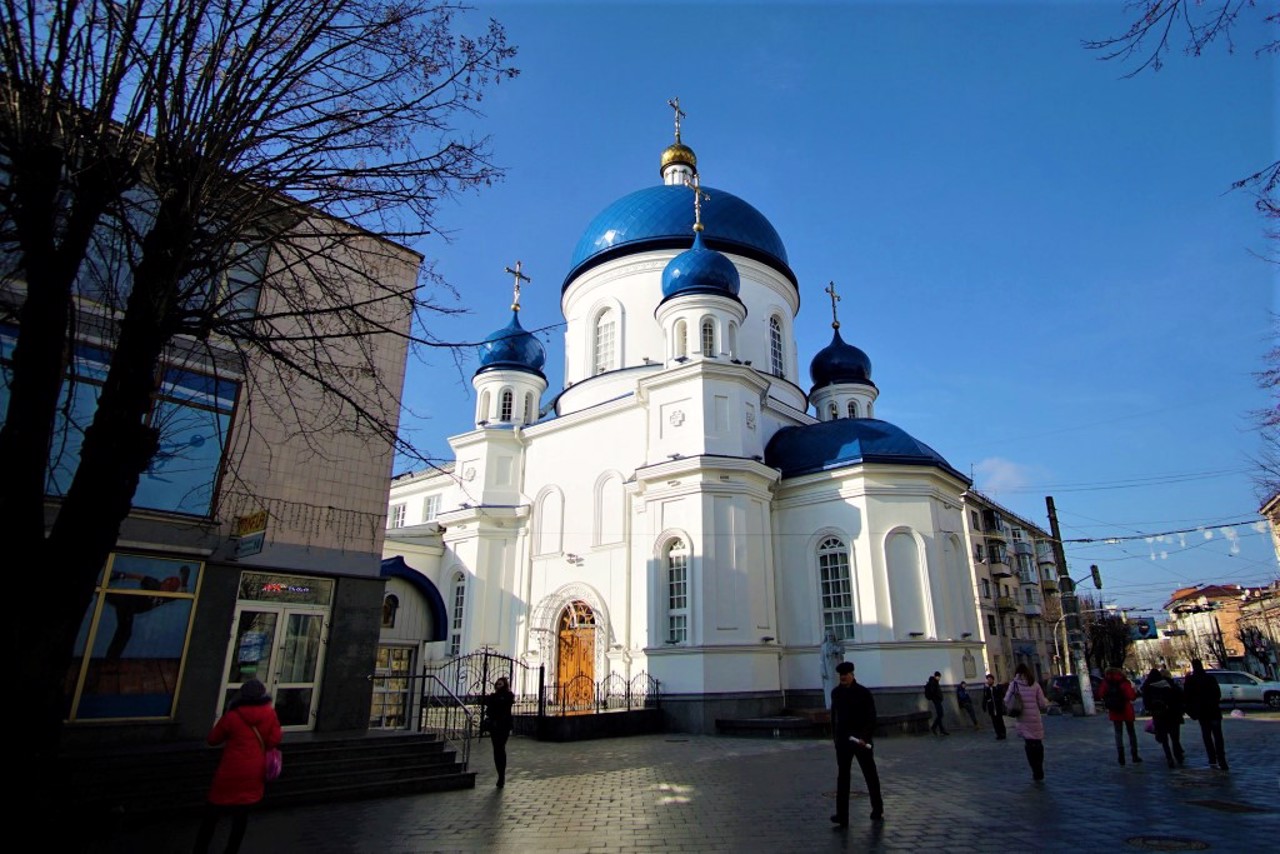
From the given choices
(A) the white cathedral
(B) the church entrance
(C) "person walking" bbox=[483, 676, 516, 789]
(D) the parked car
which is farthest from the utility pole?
(C) "person walking" bbox=[483, 676, 516, 789]

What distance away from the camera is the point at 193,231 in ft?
19.7

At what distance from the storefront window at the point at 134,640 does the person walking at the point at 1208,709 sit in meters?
13.7

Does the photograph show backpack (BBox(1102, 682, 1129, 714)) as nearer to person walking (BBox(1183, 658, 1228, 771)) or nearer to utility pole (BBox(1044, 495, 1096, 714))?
person walking (BBox(1183, 658, 1228, 771))

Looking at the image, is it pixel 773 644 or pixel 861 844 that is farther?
pixel 773 644

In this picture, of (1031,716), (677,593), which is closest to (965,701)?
(677,593)

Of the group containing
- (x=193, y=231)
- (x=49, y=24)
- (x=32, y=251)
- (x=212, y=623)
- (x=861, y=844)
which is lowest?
(x=861, y=844)

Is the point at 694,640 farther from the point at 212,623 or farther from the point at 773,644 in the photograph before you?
the point at 212,623

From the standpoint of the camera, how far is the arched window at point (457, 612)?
24.8 meters

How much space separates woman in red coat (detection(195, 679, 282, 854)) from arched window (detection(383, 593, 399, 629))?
8.51 meters

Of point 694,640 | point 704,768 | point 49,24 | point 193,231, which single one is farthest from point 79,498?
point 694,640

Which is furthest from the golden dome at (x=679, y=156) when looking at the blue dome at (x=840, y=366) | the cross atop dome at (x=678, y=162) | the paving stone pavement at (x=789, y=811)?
the paving stone pavement at (x=789, y=811)

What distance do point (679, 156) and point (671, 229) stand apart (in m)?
6.31

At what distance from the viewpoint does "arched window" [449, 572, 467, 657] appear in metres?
24.8

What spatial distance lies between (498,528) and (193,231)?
67.2 feet
